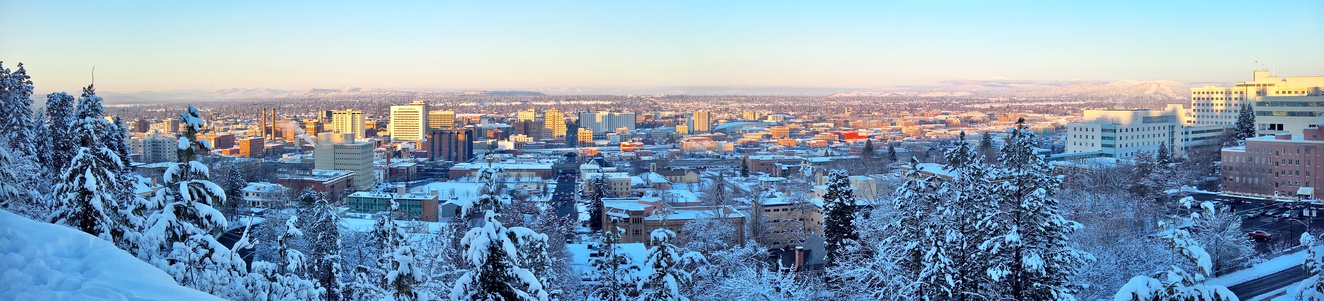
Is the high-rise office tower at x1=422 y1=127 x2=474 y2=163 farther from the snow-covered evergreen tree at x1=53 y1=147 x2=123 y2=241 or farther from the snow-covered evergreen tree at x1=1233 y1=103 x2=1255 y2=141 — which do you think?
the snow-covered evergreen tree at x1=53 y1=147 x2=123 y2=241

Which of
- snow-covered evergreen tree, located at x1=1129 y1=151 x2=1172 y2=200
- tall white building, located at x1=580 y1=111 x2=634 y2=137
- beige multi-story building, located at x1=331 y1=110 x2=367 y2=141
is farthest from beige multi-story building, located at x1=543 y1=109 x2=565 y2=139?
snow-covered evergreen tree, located at x1=1129 y1=151 x2=1172 y2=200

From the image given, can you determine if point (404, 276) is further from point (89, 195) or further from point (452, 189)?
point (452, 189)

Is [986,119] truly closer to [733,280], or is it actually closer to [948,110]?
[948,110]

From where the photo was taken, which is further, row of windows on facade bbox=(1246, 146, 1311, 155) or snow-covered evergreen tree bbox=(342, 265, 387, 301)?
row of windows on facade bbox=(1246, 146, 1311, 155)

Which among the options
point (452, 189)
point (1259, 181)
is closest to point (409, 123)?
point (452, 189)

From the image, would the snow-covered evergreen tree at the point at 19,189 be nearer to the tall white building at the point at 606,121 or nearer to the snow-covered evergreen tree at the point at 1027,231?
the snow-covered evergreen tree at the point at 1027,231

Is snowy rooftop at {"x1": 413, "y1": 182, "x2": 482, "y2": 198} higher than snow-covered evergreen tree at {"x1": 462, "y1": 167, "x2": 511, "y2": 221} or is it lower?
lower

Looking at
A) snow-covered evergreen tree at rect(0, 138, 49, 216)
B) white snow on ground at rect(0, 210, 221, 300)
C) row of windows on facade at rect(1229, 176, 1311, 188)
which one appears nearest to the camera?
white snow on ground at rect(0, 210, 221, 300)
